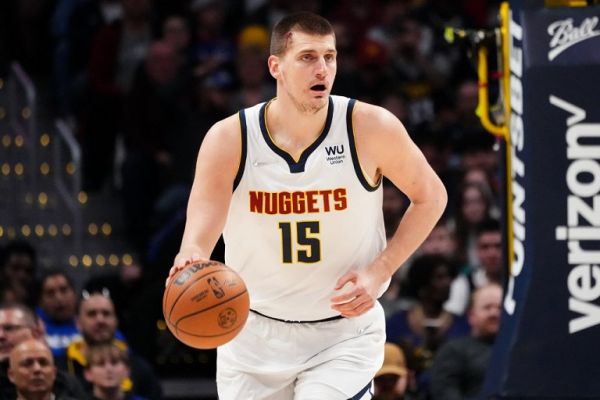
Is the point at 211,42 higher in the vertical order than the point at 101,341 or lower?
higher

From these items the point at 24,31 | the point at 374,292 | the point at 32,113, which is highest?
the point at 24,31

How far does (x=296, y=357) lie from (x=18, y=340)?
12.4 ft

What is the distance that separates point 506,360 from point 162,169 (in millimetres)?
6808

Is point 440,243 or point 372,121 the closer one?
point 372,121

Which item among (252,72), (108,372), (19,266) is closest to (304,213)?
(108,372)

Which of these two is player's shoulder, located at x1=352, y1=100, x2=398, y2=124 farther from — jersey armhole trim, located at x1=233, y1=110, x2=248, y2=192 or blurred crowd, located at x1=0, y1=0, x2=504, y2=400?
blurred crowd, located at x1=0, y1=0, x2=504, y2=400

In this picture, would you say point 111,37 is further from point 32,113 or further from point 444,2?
point 444,2

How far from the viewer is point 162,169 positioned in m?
13.7

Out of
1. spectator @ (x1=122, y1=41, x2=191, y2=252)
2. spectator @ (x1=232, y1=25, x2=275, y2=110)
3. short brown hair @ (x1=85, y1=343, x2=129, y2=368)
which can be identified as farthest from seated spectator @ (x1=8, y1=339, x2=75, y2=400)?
spectator @ (x1=232, y1=25, x2=275, y2=110)

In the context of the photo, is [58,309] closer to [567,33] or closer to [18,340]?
[18,340]

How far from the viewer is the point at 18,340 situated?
995cm

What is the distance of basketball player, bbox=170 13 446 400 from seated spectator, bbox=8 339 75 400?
2.77 meters

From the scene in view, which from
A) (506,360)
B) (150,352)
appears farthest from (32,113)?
(506,360)

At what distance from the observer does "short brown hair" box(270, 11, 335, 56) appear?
→ 663cm
